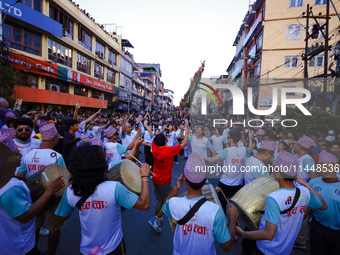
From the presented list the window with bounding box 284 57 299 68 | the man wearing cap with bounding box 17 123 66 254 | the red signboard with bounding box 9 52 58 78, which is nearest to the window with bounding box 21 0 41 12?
the red signboard with bounding box 9 52 58 78

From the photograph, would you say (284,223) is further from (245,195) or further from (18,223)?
(18,223)

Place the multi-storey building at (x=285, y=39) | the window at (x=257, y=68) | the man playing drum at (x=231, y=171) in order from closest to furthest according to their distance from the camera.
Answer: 1. the man playing drum at (x=231, y=171)
2. the multi-storey building at (x=285, y=39)
3. the window at (x=257, y=68)

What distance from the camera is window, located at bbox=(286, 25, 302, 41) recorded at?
76.9ft

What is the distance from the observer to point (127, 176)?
96.3 inches

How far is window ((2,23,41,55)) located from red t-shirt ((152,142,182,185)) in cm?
1845

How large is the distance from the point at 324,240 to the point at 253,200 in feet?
3.73

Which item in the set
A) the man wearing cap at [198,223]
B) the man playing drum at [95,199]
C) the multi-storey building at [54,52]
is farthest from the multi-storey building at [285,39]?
the man playing drum at [95,199]

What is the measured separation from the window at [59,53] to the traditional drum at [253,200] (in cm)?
2238

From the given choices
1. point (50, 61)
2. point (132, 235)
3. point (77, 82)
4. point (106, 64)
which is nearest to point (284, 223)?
point (132, 235)

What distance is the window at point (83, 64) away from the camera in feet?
77.5

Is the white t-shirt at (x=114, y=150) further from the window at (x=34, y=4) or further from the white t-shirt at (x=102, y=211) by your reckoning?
the window at (x=34, y=4)

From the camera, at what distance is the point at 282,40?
23828 millimetres

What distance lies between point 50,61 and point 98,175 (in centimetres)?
2111

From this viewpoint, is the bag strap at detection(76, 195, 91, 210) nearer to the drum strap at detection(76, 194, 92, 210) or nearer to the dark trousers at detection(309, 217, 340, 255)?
the drum strap at detection(76, 194, 92, 210)
